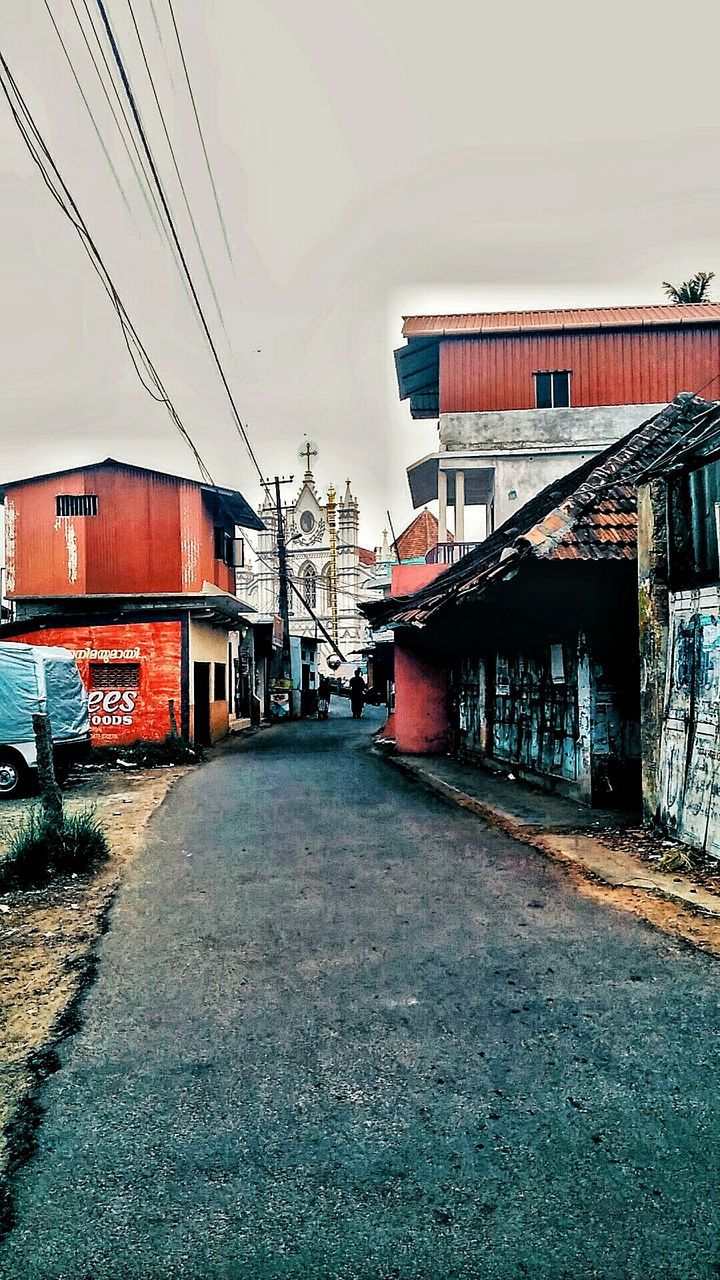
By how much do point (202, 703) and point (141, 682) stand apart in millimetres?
3044

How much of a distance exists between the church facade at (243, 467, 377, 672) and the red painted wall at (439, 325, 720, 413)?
46.5 metres

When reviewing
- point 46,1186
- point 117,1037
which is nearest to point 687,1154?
point 46,1186

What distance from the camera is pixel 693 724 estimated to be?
7.87 meters

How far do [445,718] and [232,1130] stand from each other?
1672 centimetres

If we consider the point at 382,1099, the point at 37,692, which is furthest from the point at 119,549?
the point at 382,1099

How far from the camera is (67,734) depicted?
15.1 meters

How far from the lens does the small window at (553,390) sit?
2306 cm

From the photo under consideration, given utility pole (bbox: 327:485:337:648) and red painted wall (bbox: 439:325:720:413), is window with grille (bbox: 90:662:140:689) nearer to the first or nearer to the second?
red painted wall (bbox: 439:325:720:413)

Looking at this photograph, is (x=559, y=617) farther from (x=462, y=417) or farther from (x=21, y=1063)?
(x=462, y=417)

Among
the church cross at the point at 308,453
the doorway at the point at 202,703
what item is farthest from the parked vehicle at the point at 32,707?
the church cross at the point at 308,453

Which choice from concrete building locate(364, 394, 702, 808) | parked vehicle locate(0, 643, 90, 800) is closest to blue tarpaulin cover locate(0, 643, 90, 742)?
parked vehicle locate(0, 643, 90, 800)

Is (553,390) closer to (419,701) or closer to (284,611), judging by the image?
(419,701)

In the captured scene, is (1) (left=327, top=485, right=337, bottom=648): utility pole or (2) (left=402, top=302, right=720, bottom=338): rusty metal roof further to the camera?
(1) (left=327, top=485, right=337, bottom=648): utility pole

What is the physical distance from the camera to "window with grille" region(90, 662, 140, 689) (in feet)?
72.2
